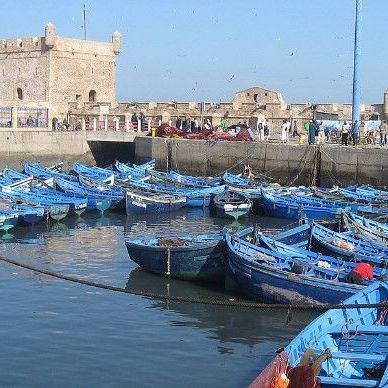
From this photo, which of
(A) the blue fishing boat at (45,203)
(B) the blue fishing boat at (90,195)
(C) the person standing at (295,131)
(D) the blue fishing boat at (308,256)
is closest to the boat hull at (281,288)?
(D) the blue fishing boat at (308,256)

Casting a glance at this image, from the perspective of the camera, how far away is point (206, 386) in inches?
427

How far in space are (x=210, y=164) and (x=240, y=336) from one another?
941 inches

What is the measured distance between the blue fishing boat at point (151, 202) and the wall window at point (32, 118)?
1793 centimetres

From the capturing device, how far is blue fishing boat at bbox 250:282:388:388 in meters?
8.74

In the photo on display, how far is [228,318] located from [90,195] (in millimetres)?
13925

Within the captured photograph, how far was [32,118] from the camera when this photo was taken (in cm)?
4481

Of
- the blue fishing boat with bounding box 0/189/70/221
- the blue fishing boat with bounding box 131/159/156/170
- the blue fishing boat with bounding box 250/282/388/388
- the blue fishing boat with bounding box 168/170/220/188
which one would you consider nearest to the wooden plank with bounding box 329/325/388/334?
the blue fishing boat with bounding box 250/282/388/388

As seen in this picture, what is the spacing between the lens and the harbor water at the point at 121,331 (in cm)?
1125

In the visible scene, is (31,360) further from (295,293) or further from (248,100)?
(248,100)

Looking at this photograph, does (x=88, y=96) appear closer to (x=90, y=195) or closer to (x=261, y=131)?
(x=261, y=131)

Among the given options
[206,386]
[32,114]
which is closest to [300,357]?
[206,386]

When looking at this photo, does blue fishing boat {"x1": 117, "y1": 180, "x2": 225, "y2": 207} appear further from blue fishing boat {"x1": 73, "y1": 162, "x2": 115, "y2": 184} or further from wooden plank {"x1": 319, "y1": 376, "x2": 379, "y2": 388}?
wooden plank {"x1": 319, "y1": 376, "x2": 379, "y2": 388}

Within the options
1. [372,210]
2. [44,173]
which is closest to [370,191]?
[372,210]

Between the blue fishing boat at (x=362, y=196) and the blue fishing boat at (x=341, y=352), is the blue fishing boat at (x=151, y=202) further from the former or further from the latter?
the blue fishing boat at (x=341, y=352)
